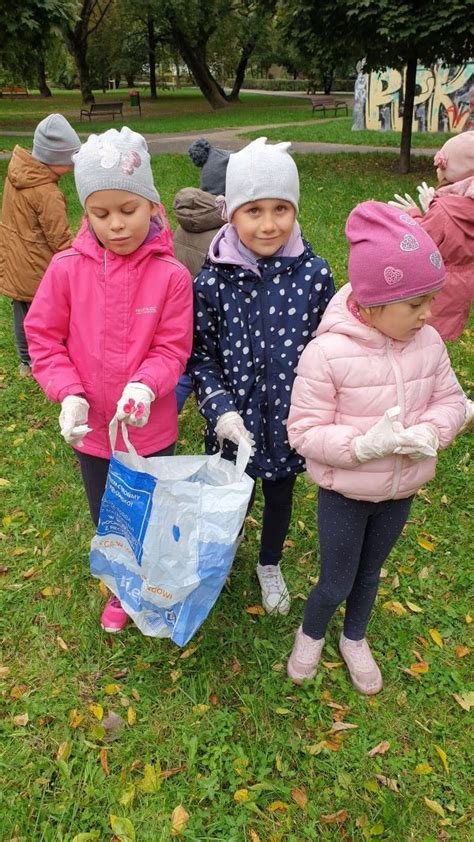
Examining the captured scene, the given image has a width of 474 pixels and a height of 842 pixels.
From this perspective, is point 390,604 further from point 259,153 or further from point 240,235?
point 259,153

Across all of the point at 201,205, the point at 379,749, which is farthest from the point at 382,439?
the point at 201,205

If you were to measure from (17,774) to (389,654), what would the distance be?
1.45 meters

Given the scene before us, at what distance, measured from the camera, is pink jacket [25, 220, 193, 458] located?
1.99 m

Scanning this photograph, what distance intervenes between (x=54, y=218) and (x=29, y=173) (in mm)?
302

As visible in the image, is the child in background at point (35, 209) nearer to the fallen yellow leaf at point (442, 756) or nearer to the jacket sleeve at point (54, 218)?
the jacket sleeve at point (54, 218)

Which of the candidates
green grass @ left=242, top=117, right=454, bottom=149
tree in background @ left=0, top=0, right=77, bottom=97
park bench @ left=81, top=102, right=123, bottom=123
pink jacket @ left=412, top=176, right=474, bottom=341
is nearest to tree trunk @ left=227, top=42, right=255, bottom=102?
park bench @ left=81, top=102, right=123, bottom=123

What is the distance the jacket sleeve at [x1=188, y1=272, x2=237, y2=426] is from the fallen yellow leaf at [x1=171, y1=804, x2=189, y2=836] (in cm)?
125

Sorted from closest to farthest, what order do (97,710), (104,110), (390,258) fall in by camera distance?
(390,258) → (97,710) → (104,110)

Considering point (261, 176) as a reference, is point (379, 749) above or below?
below

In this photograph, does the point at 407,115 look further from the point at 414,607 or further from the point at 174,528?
the point at 174,528

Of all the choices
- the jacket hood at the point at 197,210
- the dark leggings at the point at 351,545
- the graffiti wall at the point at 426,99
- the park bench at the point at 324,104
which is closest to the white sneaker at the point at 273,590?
the dark leggings at the point at 351,545

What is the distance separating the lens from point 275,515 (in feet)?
8.27

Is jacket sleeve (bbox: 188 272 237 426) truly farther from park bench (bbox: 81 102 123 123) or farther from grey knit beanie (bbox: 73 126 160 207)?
park bench (bbox: 81 102 123 123)

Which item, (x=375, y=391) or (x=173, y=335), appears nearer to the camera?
(x=375, y=391)
